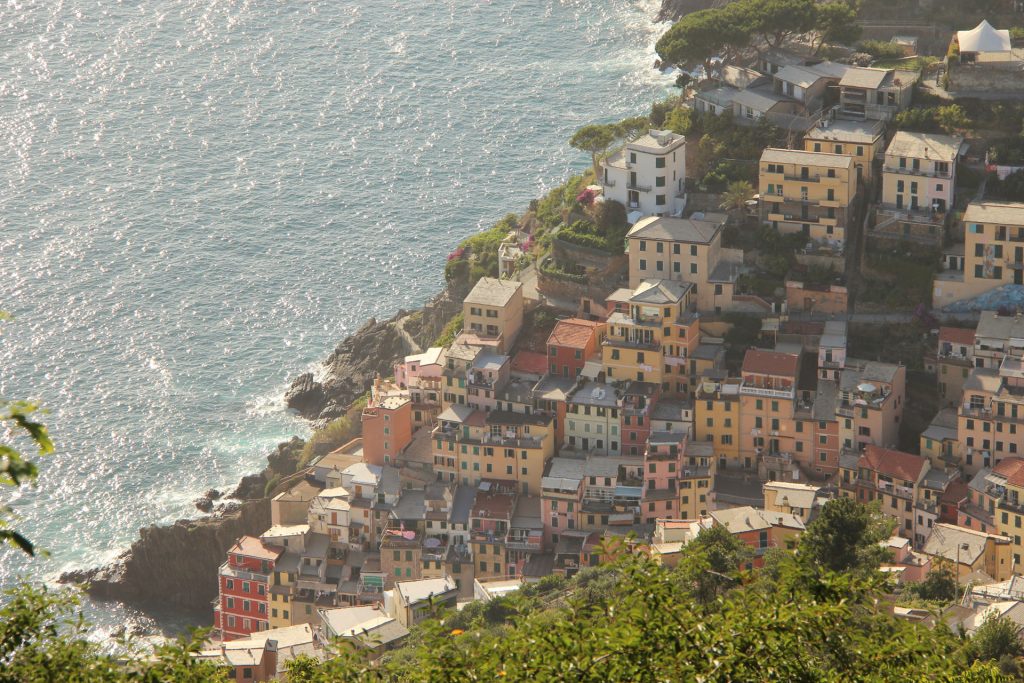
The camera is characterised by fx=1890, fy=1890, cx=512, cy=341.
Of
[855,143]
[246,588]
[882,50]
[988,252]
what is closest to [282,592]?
[246,588]

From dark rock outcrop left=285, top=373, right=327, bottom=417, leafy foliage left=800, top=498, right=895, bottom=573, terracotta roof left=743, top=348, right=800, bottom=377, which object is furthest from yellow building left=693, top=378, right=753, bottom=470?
dark rock outcrop left=285, top=373, right=327, bottom=417

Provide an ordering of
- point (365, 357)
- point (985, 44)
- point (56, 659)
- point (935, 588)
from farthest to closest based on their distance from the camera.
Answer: point (365, 357) < point (985, 44) < point (935, 588) < point (56, 659)

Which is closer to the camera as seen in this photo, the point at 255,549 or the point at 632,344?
the point at 632,344

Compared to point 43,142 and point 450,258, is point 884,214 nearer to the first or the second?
point 450,258

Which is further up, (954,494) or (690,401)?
(690,401)

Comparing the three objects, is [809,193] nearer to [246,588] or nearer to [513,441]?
[513,441]
